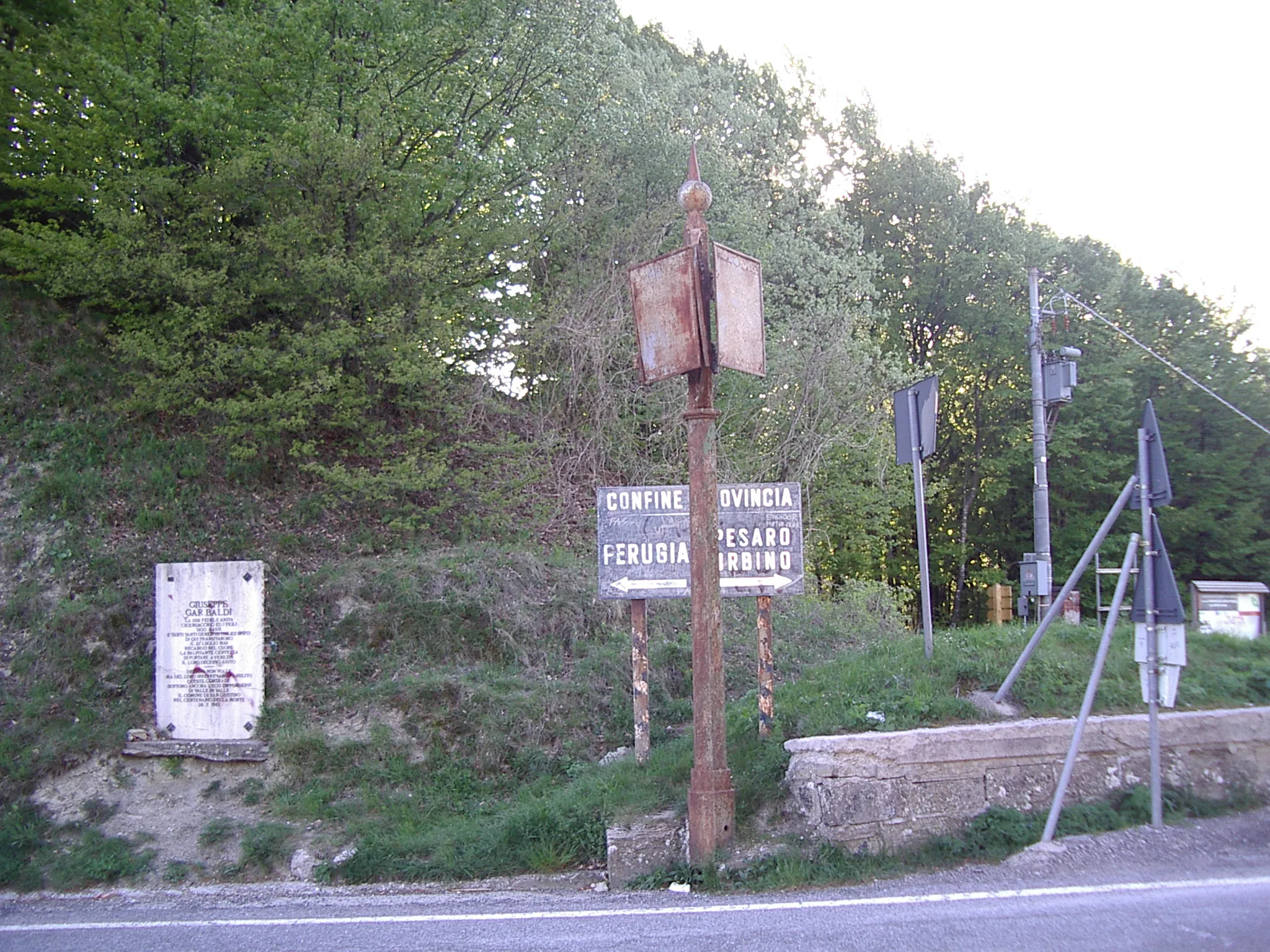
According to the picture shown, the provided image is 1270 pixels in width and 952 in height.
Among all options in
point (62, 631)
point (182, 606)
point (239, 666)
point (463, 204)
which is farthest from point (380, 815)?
point (463, 204)

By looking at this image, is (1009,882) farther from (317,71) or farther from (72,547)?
(317,71)

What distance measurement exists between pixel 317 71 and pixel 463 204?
2.77 metres

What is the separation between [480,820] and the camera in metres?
8.00

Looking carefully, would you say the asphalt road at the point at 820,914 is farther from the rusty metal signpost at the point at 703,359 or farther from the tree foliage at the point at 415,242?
the tree foliage at the point at 415,242

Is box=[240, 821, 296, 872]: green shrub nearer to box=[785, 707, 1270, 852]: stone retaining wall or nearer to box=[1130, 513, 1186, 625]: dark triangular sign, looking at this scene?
box=[785, 707, 1270, 852]: stone retaining wall

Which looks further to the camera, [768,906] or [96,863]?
[96,863]

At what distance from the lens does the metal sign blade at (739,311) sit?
6645 mm

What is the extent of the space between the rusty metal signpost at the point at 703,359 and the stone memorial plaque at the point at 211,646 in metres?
4.85

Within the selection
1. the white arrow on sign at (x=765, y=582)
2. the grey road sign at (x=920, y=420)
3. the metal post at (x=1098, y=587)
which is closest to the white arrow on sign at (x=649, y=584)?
the white arrow on sign at (x=765, y=582)

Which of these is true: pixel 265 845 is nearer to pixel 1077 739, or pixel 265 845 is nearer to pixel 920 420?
pixel 1077 739

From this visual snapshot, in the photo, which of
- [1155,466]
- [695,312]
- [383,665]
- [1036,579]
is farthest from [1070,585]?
[1036,579]

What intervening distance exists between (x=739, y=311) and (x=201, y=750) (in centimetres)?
649

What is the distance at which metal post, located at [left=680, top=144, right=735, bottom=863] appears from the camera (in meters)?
6.41

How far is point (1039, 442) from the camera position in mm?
19469
